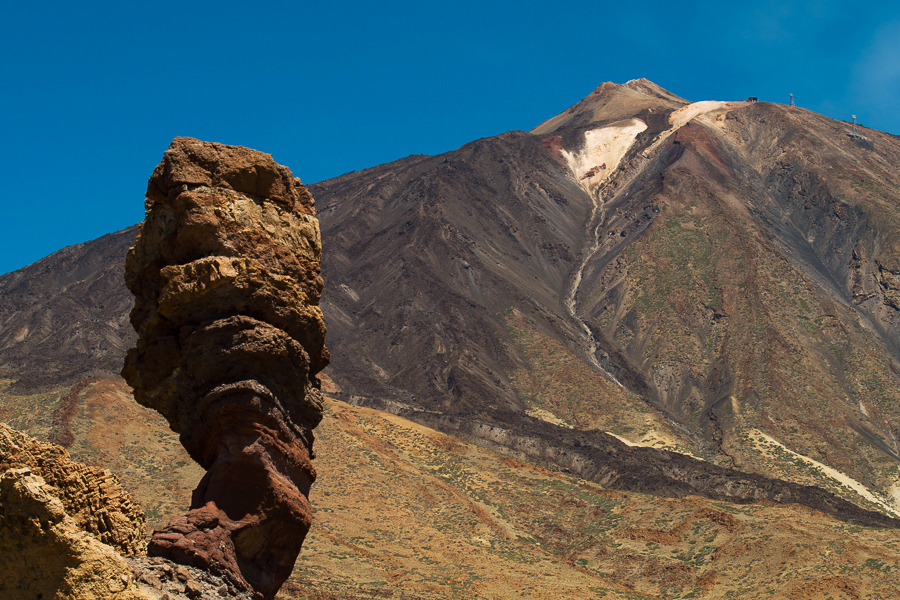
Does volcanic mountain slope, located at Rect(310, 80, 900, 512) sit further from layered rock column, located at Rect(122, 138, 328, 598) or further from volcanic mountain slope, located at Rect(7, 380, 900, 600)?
layered rock column, located at Rect(122, 138, 328, 598)

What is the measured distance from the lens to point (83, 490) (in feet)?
34.7

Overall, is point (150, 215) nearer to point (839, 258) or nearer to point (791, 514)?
point (791, 514)

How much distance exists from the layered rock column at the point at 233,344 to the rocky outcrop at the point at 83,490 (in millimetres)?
646

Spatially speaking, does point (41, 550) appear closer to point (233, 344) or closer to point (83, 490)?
point (83, 490)

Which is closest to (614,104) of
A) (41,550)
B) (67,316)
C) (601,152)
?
(601,152)

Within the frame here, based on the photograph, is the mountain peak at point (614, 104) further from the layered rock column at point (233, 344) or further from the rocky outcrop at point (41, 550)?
the rocky outcrop at point (41, 550)

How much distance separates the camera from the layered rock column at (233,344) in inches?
505

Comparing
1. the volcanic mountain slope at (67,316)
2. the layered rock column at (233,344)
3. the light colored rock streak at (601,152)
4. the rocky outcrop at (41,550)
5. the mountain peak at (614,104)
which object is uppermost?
the mountain peak at (614,104)

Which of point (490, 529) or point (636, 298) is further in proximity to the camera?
point (636, 298)

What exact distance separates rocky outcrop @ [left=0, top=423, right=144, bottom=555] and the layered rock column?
65 centimetres

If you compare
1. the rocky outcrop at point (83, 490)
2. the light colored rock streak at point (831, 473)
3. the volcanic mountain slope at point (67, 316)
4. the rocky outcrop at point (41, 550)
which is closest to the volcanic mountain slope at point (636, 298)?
the light colored rock streak at point (831, 473)

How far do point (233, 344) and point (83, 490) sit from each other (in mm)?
3209

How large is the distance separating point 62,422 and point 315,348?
31.1m

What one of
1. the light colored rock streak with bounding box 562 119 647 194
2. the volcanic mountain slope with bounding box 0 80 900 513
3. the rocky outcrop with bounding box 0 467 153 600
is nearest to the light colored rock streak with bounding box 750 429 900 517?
the volcanic mountain slope with bounding box 0 80 900 513
